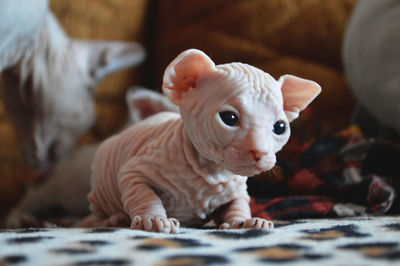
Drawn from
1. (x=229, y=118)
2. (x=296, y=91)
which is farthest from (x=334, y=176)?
(x=229, y=118)

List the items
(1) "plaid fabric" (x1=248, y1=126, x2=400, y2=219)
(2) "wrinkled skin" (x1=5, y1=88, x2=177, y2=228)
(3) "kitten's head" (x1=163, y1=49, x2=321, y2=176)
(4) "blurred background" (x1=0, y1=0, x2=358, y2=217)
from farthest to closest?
(4) "blurred background" (x1=0, y1=0, x2=358, y2=217), (2) "wrinkled skin" (x1=5, y1=88, x2=177, y2=228), (1) "plaid fabric" (x1=248, y1=126, x2=400, y2=219), (3) "kitten's head" (x1=163, y1=49, x2=321, y2=176)

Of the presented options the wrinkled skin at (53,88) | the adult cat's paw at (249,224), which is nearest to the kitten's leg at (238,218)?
the adult cat's paw at (249,224)

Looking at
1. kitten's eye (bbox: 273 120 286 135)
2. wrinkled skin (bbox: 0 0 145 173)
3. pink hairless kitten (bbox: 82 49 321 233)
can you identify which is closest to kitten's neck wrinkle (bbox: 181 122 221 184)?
pink hairless kitten (bbox: 82 49 321 233)

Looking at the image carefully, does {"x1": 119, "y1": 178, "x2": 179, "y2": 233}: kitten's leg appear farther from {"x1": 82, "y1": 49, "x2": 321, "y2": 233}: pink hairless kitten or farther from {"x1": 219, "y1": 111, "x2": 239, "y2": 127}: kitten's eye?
{"x1": 219, "y1": 111, "x2": 239, "y2": 127}: kitten's eye

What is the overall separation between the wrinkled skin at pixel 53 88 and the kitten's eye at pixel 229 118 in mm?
732

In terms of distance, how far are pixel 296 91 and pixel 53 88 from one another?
0.80m

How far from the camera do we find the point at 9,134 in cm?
164

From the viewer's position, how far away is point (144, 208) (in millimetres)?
711

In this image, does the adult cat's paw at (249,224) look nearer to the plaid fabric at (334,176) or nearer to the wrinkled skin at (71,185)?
the plaid fabric at (334,176)

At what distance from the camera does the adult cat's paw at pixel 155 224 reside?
0.67m

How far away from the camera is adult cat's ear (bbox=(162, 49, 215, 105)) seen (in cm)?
68

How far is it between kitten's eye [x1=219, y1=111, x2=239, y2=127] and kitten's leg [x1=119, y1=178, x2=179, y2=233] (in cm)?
16

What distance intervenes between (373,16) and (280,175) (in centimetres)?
49

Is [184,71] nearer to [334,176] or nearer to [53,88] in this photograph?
[334,176]
